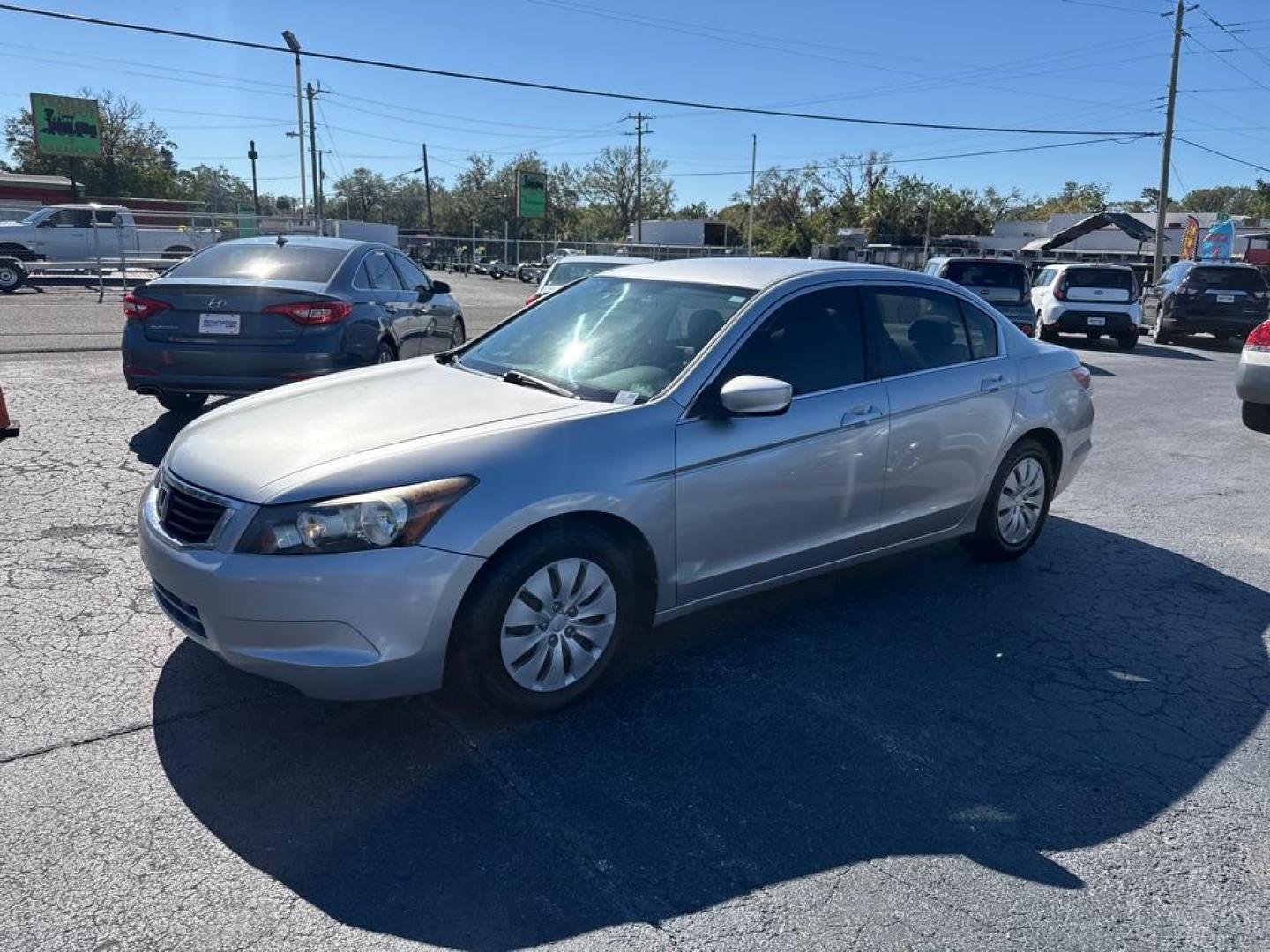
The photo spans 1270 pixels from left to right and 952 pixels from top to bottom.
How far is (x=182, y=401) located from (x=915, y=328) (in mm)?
6293

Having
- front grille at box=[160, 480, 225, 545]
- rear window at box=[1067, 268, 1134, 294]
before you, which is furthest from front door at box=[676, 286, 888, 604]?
rear window at box=[1067, 268, 1134, 294]

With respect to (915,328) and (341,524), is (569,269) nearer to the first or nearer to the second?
(915,328)

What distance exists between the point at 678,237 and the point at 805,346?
5480 centimetres

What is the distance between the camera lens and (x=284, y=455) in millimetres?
3387

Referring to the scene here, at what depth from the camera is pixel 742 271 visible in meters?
4.66

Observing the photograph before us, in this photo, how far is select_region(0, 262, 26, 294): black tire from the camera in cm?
2127

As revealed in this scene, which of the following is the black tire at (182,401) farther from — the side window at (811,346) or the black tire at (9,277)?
the black tire at (9,277)

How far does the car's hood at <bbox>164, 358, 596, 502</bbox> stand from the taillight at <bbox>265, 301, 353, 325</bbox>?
3.04 metres

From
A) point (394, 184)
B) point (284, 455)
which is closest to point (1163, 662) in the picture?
point (284, 455)

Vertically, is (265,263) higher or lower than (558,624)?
higher

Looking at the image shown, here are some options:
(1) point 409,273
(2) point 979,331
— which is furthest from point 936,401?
(1) point 409,273

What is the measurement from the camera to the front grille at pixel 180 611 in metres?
3.28

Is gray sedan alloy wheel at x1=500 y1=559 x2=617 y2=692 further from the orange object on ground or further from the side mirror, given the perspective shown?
the orange object on ground

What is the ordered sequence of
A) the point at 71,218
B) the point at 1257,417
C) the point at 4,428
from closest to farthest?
1. the point at 4,428
2. the point at 1257,417
3. the point at 71,218
